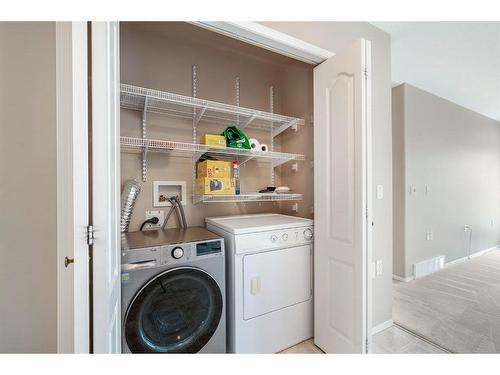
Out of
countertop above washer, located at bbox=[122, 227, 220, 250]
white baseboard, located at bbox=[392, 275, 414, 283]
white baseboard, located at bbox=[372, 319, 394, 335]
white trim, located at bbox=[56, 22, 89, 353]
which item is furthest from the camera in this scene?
white baseboard, located at bbox=[392, 275, 414, 283]

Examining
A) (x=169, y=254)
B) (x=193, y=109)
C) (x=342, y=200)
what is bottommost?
(x=169, y=254)

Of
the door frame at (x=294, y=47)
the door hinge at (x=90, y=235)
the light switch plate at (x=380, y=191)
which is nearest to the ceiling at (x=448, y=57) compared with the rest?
the door frame at (x=294, y=47)

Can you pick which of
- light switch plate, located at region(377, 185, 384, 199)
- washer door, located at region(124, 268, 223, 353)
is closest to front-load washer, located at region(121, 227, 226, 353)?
washer door, located at region(124, 268, 223, 353)

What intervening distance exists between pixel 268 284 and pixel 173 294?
653 millimetres

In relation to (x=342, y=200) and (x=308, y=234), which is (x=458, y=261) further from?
(x=342, y=200)

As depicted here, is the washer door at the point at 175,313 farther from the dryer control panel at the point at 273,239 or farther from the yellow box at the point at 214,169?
the yellow box at the point at 214,169

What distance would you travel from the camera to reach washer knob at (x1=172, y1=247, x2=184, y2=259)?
49.8 inches

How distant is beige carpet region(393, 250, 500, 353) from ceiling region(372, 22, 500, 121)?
2.57 m

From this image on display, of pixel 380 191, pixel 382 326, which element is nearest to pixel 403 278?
pixel 382 326

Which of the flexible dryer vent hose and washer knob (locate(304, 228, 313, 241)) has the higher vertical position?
the flexible dryer vent hose

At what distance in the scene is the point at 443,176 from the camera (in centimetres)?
342

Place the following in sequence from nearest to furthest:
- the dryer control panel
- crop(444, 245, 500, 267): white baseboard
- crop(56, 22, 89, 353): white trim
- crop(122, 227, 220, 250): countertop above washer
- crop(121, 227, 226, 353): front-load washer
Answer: crop(56, 22, 89, 353): white trim, crop(121, 227, 226, 353): front-load washer, crop(122, 227, 220, 250): countertop above washer, the dryer control panel, crop(444, 245, 500, 267): white baseboard

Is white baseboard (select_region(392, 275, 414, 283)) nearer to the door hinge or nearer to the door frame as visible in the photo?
the door frame
